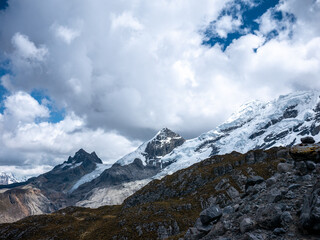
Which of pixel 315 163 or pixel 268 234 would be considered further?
pixel 315 163

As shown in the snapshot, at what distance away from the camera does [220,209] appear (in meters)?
23.0

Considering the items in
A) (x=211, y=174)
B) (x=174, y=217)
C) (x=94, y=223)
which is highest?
(x=211, y=174)

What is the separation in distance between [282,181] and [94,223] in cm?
7835

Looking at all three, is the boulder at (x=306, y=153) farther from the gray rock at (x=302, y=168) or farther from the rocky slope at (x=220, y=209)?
the gray rock at (x=302, y=168)

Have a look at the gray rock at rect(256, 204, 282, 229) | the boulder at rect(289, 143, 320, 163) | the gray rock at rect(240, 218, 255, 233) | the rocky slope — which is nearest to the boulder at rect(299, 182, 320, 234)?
the rocky slope

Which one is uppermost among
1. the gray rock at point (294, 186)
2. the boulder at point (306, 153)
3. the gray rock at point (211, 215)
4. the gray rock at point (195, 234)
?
the boulder at point (306, 153)

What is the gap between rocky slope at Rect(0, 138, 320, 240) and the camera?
15250 millimetres

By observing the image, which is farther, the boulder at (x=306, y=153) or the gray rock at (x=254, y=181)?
the gray rock at (x=254, y=181)

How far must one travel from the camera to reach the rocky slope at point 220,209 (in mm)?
15250

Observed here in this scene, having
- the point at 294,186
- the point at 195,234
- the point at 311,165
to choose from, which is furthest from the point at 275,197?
the point at 195,234

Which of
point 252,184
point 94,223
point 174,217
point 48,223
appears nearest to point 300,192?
point 252,184

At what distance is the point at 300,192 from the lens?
724 inches

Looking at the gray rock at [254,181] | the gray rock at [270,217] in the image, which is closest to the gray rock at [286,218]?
the gray rock at [270,217]

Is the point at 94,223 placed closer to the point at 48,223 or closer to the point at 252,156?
the point at 48,223
